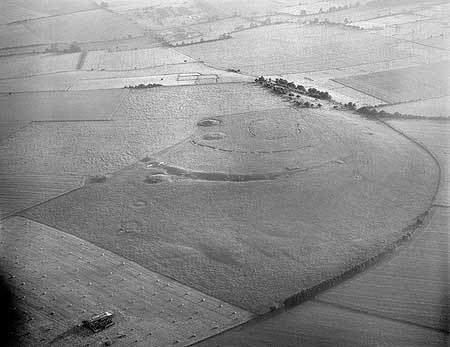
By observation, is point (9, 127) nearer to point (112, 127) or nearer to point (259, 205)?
point (112, 127)

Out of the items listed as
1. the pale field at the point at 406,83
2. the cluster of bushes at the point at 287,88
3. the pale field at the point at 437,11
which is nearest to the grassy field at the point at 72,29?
the cluster of bushes at the point at 287,88

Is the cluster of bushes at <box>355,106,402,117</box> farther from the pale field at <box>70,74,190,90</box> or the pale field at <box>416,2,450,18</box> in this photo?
the pale field at <box>416,2,450,18</box>

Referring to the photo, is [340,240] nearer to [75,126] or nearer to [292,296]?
[292,296]

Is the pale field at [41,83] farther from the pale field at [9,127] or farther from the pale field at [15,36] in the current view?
the pale field at [15,36]

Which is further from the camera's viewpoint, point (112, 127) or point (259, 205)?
point (112, 127)

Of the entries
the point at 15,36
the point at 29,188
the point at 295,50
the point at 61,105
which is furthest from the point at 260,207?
the point at 15,36

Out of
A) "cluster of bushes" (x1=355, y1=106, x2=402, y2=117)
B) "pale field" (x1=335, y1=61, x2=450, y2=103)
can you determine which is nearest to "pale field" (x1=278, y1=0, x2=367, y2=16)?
"pale field" (x1=335, y1=61, x2=450, y2=103)
